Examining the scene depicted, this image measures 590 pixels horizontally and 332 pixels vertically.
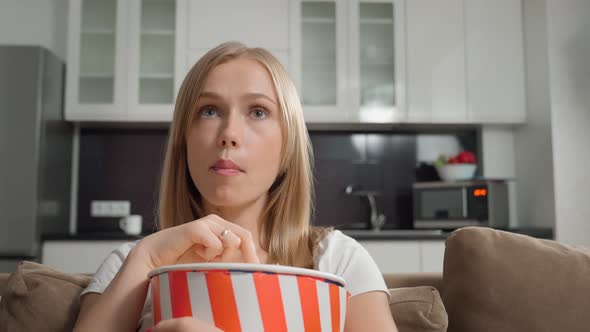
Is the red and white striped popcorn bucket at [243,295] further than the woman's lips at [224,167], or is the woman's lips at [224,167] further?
the woman's lips at [224,167]

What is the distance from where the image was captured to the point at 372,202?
3.56m

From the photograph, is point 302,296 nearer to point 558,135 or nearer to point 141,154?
point 558,135

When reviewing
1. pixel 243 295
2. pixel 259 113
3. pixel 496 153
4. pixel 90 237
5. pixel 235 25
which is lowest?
pixel 90 237

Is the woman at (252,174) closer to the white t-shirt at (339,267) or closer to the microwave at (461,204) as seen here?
the white t-shirt at (339,267)

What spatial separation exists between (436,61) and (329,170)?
89cm

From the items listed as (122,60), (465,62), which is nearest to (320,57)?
Result: (465,62)

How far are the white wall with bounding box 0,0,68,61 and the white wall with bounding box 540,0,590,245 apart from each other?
2.75 meters

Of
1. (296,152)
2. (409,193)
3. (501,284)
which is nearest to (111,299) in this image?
(296,152)

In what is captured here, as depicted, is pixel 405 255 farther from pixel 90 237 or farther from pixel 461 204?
pixel 90 237

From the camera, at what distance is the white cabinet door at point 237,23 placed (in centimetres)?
332

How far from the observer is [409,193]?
365 centimetres

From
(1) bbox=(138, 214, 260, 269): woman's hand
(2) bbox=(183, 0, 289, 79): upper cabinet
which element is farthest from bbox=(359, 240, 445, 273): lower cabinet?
(1) bbox=(138, 214, 260, 269): woman's hand

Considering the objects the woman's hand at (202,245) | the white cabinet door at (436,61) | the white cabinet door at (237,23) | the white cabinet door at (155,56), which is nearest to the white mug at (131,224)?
the white cabinet door at (155,56)

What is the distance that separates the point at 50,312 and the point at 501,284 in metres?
0.77
